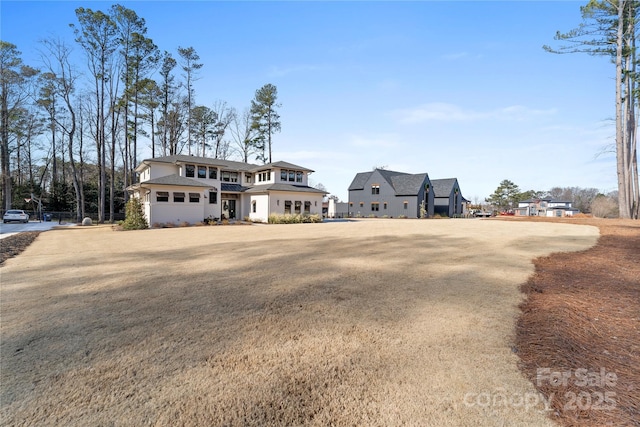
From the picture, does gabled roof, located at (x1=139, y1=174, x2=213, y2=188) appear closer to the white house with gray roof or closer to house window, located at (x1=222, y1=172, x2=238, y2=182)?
house window, located at (x1=222, y1=172, x2=238, y2=182)

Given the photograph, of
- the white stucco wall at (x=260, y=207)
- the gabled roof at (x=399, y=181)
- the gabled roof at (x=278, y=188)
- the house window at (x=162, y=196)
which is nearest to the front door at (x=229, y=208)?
the white stucco wall at (x=260, y=207)

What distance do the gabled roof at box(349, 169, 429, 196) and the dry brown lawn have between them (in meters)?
35.2

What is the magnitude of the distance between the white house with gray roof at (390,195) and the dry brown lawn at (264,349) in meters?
34.6

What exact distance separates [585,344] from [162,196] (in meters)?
23.0

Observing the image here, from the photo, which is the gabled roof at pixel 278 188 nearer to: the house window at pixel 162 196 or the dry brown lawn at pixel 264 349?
the house window at pixel 162 196

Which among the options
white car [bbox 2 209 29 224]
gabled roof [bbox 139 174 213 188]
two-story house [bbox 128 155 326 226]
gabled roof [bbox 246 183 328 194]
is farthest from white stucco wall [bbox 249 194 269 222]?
white car [bbox 2 209 29 224]

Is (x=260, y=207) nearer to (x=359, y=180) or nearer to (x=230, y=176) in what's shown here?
(x=230, y=176)

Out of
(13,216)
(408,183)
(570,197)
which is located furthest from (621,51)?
(570,197)

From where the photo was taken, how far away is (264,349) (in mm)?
2973

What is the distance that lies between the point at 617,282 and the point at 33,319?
9125mm

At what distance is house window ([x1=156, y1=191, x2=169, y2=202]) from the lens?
811 inches

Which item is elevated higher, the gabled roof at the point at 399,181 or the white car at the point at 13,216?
the gabled roof at the point at 399,181

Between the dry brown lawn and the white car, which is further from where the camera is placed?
the white car

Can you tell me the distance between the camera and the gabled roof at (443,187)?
44.4 meters
